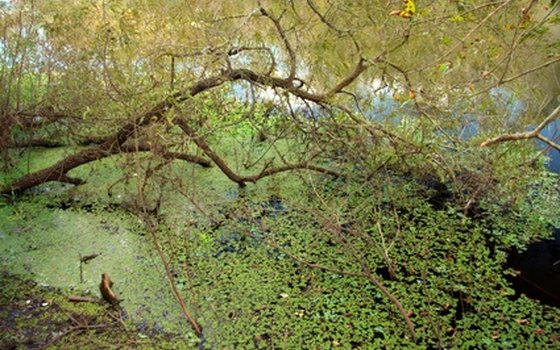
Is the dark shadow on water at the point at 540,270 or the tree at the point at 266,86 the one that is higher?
the tree at the point at 266,86

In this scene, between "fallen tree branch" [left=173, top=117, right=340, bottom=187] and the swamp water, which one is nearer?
the swamp water

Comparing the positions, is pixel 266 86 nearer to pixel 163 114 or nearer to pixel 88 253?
pixel 163 114

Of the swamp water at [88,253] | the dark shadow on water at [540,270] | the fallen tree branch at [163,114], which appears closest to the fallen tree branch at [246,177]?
the fallen tree branch at [163,114]

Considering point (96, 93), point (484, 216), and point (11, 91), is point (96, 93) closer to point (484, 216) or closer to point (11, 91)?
point (11, 91)

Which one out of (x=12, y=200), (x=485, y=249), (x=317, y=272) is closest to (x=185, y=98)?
(x=317, y=272)

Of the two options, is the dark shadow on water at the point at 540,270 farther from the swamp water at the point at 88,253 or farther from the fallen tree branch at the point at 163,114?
the swamp water at the point at 88,253

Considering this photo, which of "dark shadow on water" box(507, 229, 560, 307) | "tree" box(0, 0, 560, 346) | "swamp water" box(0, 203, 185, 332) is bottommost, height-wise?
"swamp water" box(0, 203, 185, 332)

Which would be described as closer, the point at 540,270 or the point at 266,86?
the point at 540,270

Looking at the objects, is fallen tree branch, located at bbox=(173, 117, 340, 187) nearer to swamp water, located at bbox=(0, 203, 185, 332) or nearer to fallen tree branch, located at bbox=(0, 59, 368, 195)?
fallen tree branch, located at bbox=(0, 59, 368, 195)

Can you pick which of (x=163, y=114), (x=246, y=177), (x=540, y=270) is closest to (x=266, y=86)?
(x=163, y=114)

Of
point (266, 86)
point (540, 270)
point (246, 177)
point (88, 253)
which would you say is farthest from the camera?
point (246, 177)

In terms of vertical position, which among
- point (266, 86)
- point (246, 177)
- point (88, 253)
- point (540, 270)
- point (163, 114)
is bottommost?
point (88, 253)

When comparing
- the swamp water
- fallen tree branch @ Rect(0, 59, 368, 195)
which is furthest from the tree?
the swamp water

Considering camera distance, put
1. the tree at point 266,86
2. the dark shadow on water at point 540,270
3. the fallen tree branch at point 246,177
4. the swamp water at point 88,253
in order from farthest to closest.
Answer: the fallen tree branch at point 246,177 → the tree at point 266,86 → the dark shadow on water at point 540,270 → the swamp water at point 88,253
